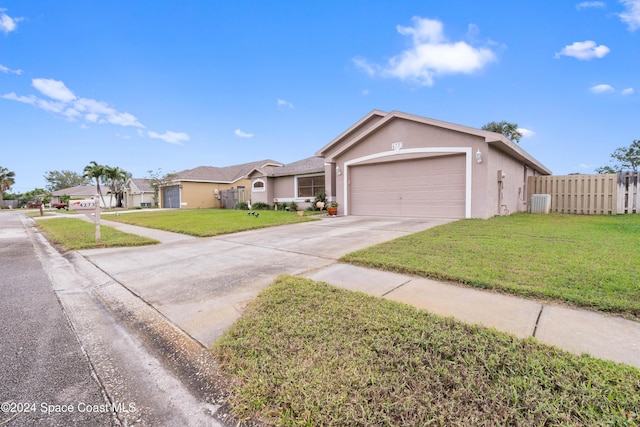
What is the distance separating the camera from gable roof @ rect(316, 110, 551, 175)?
33.2 ft

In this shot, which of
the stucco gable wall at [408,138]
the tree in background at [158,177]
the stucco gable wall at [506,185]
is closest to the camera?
the stucco gable wall at [506,185]

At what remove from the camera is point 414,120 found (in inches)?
461

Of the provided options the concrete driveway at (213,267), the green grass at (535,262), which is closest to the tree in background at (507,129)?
the green grass at (535,262)

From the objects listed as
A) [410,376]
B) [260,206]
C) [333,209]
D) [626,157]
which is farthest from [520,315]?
[626,157]

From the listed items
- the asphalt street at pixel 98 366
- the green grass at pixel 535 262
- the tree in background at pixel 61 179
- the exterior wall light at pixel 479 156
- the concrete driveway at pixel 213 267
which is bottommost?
the asphalt street at pixel 98 366

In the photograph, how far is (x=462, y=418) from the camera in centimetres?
150

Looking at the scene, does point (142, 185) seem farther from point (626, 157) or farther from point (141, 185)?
point (626, 157)

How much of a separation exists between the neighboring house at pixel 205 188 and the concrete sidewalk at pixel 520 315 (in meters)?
22.4

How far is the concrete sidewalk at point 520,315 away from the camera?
2.23 meters

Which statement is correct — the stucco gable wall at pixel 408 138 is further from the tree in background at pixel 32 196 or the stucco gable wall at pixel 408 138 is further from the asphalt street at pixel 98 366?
the tree in background at pixel 32 196

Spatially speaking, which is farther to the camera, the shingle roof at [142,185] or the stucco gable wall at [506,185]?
the shingle roof at [142,185]

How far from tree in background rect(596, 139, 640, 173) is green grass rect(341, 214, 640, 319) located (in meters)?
26.7

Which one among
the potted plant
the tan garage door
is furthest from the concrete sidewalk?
the potted plant

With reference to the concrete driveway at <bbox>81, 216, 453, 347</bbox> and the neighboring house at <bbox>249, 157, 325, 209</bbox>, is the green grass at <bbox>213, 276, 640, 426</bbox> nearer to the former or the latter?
the concrete driveway at <bbox>81, 216, 453, 347</bbox>
